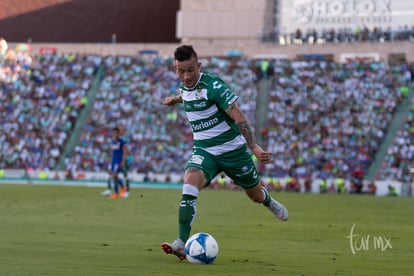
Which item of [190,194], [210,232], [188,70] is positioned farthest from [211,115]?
[210,232]

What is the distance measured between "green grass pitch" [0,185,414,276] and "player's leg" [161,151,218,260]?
241 millimetres

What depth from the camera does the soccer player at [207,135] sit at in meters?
11.4

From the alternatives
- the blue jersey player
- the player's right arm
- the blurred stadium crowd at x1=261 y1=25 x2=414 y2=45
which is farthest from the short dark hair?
the blurred stadium crowd at x1=261 y1=25 x2=414 y2=45

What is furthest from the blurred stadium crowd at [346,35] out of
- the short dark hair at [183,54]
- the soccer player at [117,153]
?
the short dark hair at [183,54]

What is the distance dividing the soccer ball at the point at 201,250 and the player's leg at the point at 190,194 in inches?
4.4

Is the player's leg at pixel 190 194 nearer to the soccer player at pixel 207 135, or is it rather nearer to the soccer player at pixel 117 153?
the soccer player at pixel 207 135

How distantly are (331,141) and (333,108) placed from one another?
3174mm

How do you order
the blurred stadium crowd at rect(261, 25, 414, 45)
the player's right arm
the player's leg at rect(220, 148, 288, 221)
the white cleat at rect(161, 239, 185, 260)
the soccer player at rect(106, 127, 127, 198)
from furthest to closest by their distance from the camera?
1. the blurred stadium crowd at rect(261, 25, 414, 45)
2. the soccer player at rect(106, 127, 127, 198)
3. the player's right arm
4. the player's leg at rect(220, 148, 288, 221)
5. the white cleat at rect(161, 239, 185, 260)

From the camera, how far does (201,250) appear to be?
432 inches

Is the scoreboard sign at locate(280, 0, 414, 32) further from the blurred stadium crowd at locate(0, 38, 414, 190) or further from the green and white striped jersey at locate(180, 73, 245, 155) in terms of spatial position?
the green and white striped jersey at locate(180, 73, 245, 155)

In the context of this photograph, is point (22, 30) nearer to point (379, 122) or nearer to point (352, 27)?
point (352, 27)

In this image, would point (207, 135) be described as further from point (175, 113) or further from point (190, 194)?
point (175, 113)

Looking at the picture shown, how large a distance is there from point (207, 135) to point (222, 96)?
623 millimetres

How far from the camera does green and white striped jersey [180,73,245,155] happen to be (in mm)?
11578
